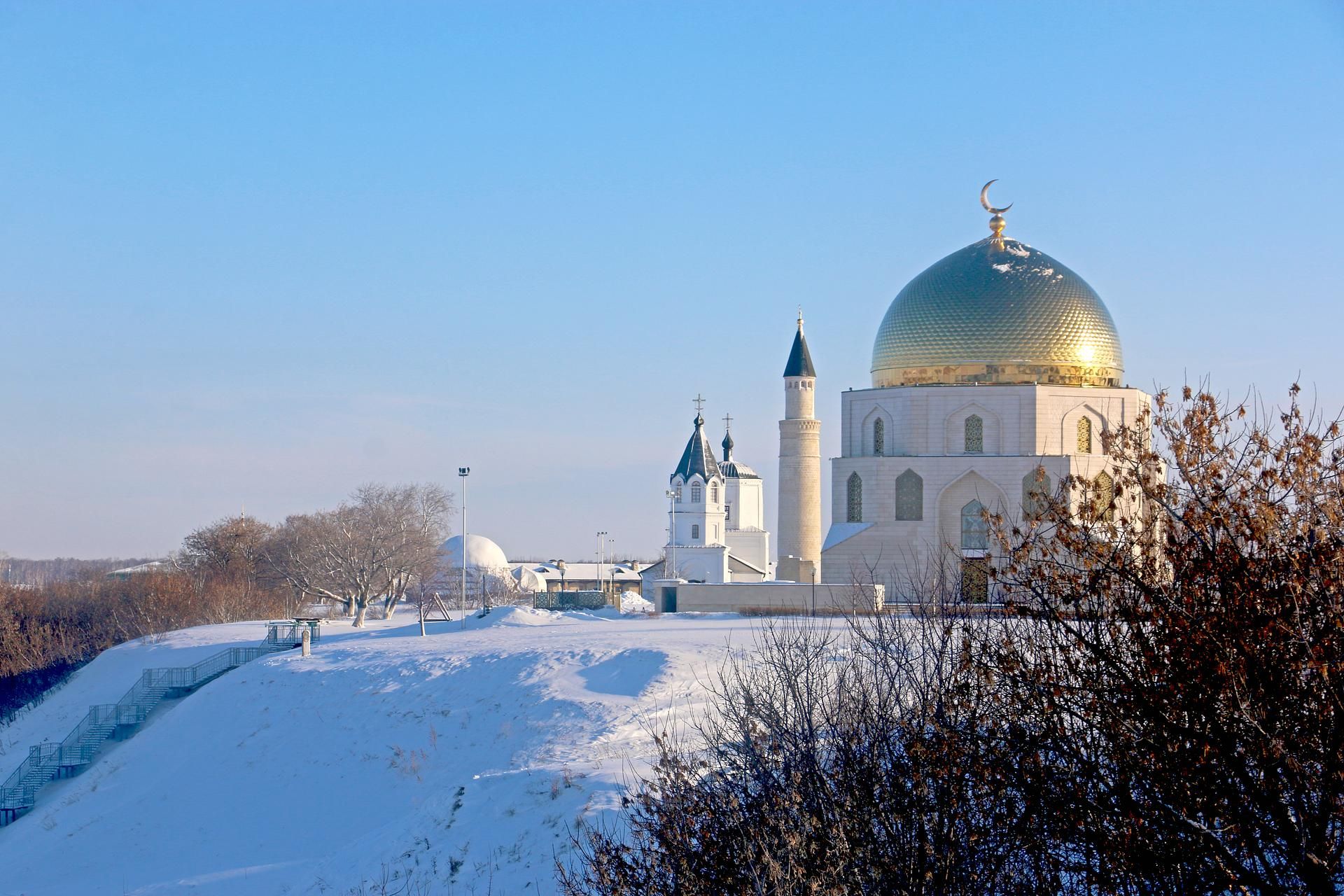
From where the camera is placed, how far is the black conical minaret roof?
47812 millimetres

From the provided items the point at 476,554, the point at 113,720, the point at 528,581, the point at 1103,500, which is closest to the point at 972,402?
the point at 113,720

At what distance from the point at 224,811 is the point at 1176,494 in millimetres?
18380

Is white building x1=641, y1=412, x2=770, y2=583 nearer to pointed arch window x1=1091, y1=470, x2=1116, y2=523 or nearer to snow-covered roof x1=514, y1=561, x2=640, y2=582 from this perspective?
snow-covered roof x1=514, y1=561, x2=640, y2=582

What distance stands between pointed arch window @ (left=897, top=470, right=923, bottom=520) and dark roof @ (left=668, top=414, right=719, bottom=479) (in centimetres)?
3109

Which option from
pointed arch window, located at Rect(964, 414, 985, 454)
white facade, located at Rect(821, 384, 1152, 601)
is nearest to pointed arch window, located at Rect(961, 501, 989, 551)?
white facade, located at Rect(821, 384, 1152, 601)

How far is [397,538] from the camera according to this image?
199ft

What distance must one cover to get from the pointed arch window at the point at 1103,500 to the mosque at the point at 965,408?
92.9 feet

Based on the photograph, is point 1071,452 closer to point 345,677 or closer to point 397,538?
point 345,677

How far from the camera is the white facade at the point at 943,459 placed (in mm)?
37781

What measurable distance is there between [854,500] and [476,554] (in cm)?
4367

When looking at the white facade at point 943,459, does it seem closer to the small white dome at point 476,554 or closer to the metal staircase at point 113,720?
the metal staircase at point 113,720

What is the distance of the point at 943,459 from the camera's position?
3859cm

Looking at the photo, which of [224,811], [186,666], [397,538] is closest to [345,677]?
[224,811]

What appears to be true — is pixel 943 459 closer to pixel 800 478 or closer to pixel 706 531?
pixel 800 478
